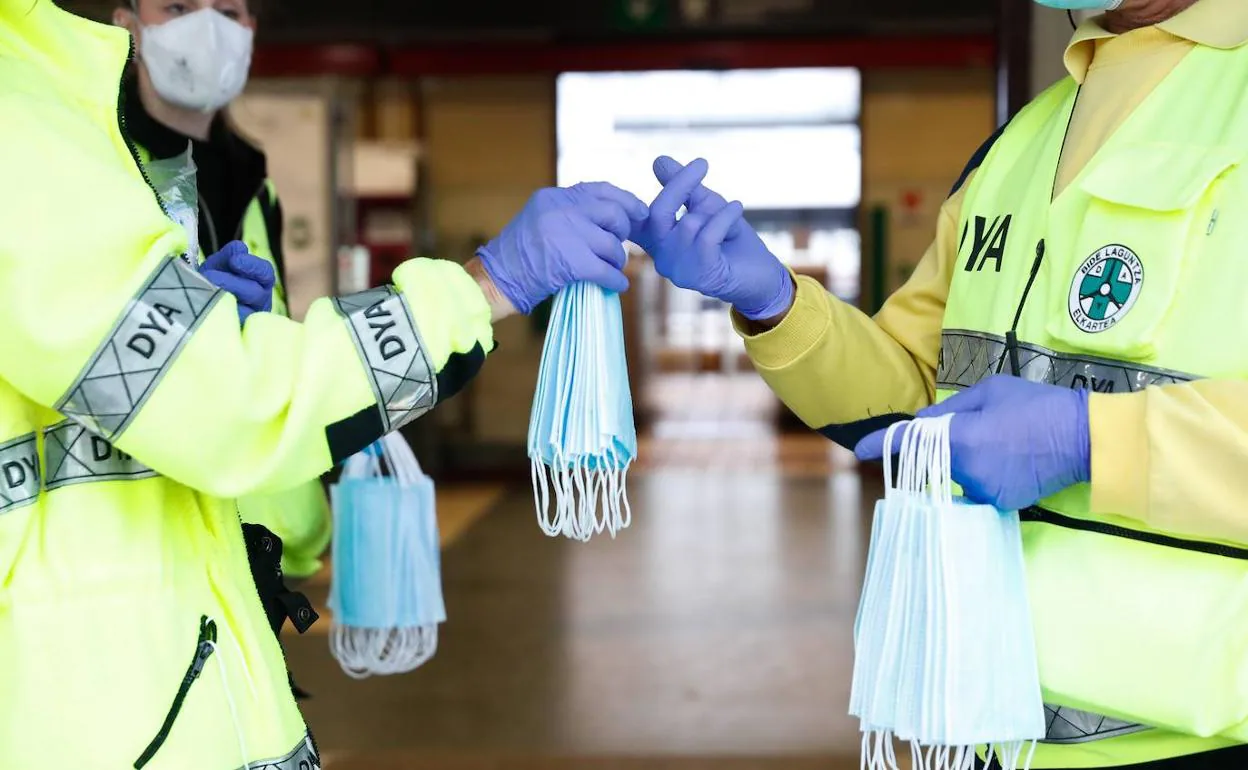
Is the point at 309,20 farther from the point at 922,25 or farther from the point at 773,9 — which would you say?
the point at 922,25

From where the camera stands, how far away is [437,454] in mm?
8914

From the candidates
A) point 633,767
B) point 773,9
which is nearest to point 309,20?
point 773,9

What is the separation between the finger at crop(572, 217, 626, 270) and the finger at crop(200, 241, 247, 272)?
0.38m

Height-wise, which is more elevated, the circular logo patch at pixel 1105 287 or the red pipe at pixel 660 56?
the red pipe at pixel 660 56

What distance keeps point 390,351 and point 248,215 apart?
1.21 metres

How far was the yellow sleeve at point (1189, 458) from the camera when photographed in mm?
1132

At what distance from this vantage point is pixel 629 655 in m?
4.35

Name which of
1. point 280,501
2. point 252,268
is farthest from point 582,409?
point 280,501

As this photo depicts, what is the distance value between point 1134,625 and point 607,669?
3162 mm

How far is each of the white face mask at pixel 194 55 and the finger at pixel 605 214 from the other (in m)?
0.97

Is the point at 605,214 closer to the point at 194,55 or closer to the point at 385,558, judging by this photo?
the point at 385,558

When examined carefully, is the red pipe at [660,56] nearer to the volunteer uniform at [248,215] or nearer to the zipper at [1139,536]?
the volunteer uniform at [248,215]

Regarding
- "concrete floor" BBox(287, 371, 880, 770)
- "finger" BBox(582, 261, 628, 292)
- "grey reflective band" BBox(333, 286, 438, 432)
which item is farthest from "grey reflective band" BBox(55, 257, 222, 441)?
"concrete floor" BBox(287, 371, 880, 770)

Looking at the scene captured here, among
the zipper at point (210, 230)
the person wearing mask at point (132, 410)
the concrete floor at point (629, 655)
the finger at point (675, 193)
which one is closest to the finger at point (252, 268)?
the person wearing mask at point (132, 410)
